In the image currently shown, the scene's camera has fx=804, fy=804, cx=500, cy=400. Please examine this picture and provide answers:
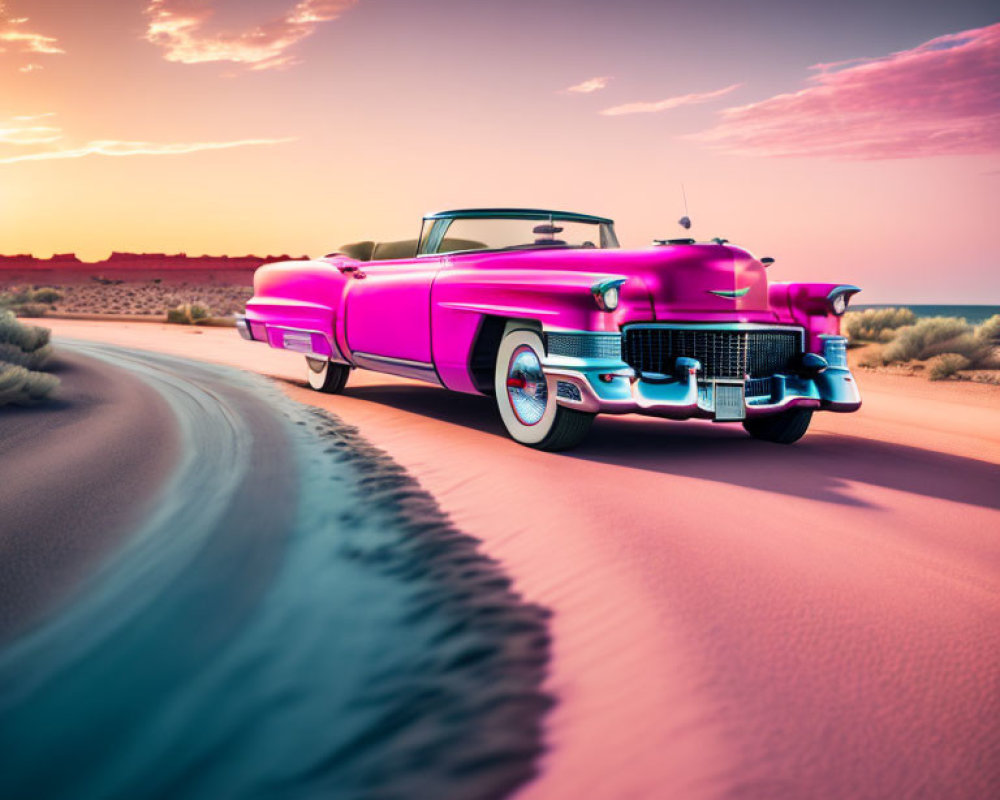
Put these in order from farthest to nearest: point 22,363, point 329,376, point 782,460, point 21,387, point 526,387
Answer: point 22,363 → point 329,376 → point 21,387 → point 526,387 → point 782,460

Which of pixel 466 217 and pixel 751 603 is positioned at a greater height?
pixel 466 217

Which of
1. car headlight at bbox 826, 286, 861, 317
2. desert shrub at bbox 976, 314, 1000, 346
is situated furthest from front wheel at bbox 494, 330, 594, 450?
desert shrub at bbox 976, 314, 1000, 346

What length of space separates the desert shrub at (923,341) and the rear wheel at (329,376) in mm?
9445

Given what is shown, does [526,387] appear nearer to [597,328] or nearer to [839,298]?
[597,328]

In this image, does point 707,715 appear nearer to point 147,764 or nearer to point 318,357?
point 147,764

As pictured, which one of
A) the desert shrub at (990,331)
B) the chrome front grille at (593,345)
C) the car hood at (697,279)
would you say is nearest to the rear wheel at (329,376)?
the chrome front grille at (593,345)

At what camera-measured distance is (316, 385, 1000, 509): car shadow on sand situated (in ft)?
15.0

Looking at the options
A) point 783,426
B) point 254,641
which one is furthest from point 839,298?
point 254,641

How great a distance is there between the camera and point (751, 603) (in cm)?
277

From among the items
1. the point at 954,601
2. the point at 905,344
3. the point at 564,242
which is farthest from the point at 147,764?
the point at 905,344

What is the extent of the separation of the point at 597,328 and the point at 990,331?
548 inches

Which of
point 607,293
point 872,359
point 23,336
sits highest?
point 607,293

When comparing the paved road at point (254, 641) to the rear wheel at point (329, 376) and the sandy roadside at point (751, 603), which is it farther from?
the rear wheel at point (329, 376)

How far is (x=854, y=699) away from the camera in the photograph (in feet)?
7.05
